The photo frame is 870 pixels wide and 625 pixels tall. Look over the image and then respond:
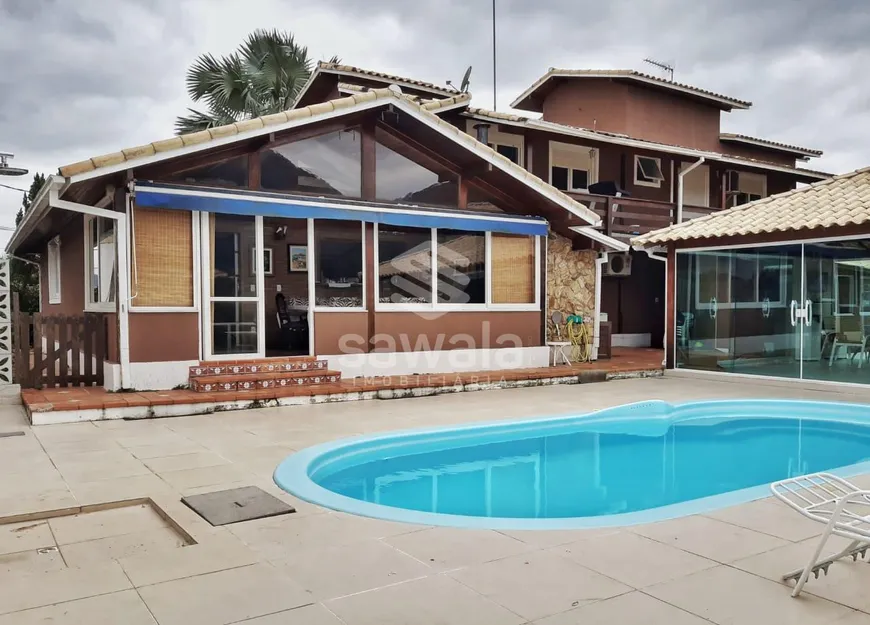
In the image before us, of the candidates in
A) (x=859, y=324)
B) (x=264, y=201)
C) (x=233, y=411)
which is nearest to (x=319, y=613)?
(x=233, y=411)

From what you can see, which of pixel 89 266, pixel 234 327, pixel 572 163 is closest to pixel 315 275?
pixel 234 327

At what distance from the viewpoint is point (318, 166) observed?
1121cm

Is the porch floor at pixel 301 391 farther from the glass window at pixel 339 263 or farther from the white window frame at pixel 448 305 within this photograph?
the glass window at pixel 339 263

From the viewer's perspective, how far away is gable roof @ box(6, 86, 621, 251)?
876 centimetres

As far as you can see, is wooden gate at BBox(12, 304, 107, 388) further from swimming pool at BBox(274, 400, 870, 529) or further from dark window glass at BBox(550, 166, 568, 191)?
dark window glass at BBox(550, 166, 568, 191)

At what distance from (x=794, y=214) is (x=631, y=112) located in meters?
10.6

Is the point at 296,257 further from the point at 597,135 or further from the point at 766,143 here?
the point at 766,143

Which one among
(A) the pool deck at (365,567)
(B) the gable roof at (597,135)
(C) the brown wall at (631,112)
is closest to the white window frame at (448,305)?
(B) the gable roof at (597,135)

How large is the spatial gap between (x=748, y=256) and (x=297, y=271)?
366 inches

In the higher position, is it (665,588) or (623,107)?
(623,107)

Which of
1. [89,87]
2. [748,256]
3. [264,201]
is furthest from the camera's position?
[89,87]

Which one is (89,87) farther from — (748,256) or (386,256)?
(748,256)

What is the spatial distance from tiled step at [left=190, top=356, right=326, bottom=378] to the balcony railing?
28.2 ft

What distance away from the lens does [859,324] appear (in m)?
11.4
